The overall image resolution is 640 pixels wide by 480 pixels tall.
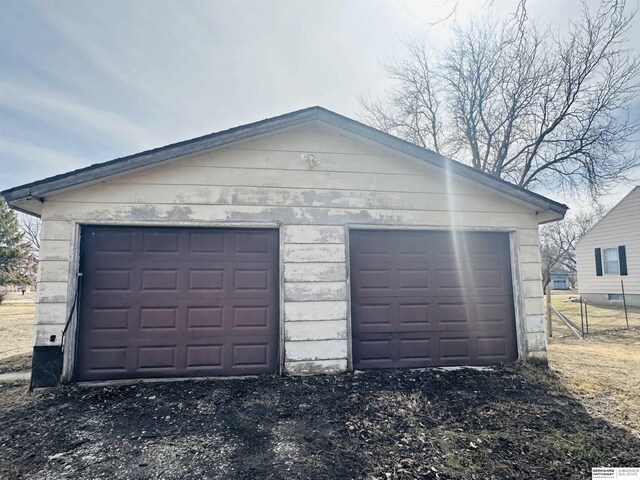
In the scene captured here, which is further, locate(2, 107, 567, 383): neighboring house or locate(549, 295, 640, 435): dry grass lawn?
locate(2, 107, 567, 383): neighboring house

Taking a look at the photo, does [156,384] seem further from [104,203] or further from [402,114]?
[402,114]

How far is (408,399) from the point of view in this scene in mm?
4605

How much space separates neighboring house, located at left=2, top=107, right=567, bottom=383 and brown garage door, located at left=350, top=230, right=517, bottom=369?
0.02 meters

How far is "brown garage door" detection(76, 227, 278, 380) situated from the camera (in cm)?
530

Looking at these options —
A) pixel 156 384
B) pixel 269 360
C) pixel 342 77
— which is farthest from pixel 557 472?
pixel 342 77

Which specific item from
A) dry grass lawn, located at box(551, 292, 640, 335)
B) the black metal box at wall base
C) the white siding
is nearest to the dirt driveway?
the black metal box at wall base

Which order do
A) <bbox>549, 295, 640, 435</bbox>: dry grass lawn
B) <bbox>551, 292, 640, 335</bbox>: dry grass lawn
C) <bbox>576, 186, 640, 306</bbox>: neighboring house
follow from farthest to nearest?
<bbox>576, 186, 640, 306</bbox>: neighboring house
<bbox>551, 292, 640, 335</bbox>: dry grass lawn
<bbox>549, 295, 640, 435</bbox>: dry grass lawn

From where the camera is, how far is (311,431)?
3.79 meters

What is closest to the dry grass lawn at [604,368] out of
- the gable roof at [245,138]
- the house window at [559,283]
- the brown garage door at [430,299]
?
the brown garage door at [430,299]

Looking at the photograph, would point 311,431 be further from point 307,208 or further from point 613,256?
point 613,256

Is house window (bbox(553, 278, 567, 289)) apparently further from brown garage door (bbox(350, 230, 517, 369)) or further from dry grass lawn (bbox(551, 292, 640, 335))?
brown garage door (bbox(350, 230, 517, 369))

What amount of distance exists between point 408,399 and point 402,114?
15496 mm

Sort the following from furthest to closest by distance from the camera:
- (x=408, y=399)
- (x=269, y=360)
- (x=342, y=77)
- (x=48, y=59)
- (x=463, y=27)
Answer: (x=463, y=27) → (x=342, y=77) → (x=48, y=59) → (x=269, y=360) → (x=408, y=399)

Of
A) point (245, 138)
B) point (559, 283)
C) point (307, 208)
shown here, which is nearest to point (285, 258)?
point (307, 208)
